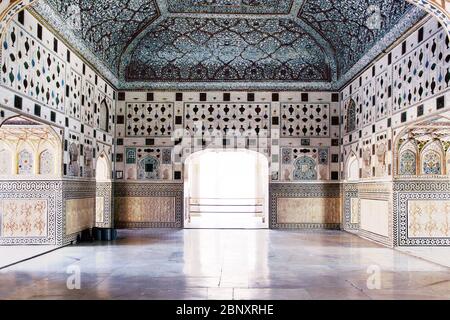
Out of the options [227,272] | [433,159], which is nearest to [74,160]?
[227,272]

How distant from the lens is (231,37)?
14.1 m

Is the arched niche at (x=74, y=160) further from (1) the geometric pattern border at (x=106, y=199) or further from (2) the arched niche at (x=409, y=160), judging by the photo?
(2) the arched niche at (x=409, y=160)

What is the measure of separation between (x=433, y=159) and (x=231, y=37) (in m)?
6.48

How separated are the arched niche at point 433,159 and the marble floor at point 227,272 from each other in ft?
6.59

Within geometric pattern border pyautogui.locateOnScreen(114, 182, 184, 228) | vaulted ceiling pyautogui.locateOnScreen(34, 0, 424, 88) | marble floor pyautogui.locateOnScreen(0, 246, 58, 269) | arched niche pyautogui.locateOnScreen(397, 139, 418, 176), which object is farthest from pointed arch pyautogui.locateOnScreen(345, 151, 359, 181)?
marble floor pyautogui.locateOnScreen(0, 246, 58, 269)

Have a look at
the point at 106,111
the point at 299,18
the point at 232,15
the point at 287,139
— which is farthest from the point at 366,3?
the point at 106,111

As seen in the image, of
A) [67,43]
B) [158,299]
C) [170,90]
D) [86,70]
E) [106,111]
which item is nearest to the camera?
[158,299]

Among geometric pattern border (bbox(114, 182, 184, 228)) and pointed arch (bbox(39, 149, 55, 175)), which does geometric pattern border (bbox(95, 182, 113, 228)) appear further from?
pointed arch (bbox(39, 149, 55, 175))

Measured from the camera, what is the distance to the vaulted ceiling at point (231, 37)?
1148 centimetres

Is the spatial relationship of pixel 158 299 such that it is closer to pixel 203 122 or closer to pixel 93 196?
pixel 93 196

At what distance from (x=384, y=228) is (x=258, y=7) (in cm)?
629

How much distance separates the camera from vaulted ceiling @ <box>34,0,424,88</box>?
1148cm

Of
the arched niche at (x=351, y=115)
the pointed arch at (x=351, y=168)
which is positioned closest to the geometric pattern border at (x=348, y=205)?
the pointed arch at (x=351, y=168)

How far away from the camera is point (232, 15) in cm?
1293
